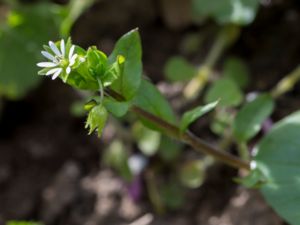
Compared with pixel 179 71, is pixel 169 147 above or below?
below

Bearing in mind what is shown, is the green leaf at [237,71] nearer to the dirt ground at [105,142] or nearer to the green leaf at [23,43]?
the dirt ground at [105,142]

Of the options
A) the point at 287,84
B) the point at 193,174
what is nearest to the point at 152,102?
the point at 193,174

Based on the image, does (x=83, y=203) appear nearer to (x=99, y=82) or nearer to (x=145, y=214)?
(x=145, y=214)

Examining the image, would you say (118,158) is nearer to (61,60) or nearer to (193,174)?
(193,174)

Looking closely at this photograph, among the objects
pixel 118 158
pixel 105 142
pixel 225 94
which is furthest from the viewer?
pixel 105 142

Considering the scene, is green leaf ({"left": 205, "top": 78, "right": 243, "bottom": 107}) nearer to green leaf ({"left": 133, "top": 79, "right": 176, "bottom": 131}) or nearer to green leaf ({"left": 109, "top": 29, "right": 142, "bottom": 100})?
green leaf ({"left": 133, "top": 79, "right": 176, "bottom": 131})

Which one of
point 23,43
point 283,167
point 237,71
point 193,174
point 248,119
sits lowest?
point 283,167
